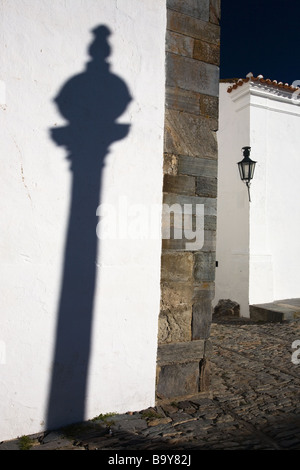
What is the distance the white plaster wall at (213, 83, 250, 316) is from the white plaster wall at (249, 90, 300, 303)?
0.55 ft

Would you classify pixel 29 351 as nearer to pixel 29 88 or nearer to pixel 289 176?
pixel 29 88

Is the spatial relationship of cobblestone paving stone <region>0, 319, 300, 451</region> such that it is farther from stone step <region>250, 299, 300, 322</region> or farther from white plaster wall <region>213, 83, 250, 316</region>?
white plaster wall <region>213, 83, 250, 316</region>

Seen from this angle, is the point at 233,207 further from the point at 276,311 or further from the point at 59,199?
the point at 59,199

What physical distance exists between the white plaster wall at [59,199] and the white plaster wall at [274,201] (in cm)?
495

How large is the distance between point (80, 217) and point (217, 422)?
1927 millimetres

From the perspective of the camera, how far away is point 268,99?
303 inches

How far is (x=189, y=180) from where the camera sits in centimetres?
308

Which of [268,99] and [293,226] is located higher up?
[268,99]

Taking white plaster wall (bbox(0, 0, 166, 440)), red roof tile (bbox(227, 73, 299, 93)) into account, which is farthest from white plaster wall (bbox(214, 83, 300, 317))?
white plaster wall (bbox(0, 0, 166, 440))

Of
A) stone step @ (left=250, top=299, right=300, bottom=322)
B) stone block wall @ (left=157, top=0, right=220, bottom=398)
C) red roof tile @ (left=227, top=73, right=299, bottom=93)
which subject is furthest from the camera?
red roof tile @ (left=227, top=73, right=299, bottom=93)

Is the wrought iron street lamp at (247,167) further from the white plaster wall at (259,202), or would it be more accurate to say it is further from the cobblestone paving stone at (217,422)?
the cobblestone paving stone at (217,422)

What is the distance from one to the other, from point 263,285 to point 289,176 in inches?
103

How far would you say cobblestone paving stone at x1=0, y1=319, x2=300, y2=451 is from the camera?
2.33 metres

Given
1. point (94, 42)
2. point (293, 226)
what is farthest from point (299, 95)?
point (94, 42)
